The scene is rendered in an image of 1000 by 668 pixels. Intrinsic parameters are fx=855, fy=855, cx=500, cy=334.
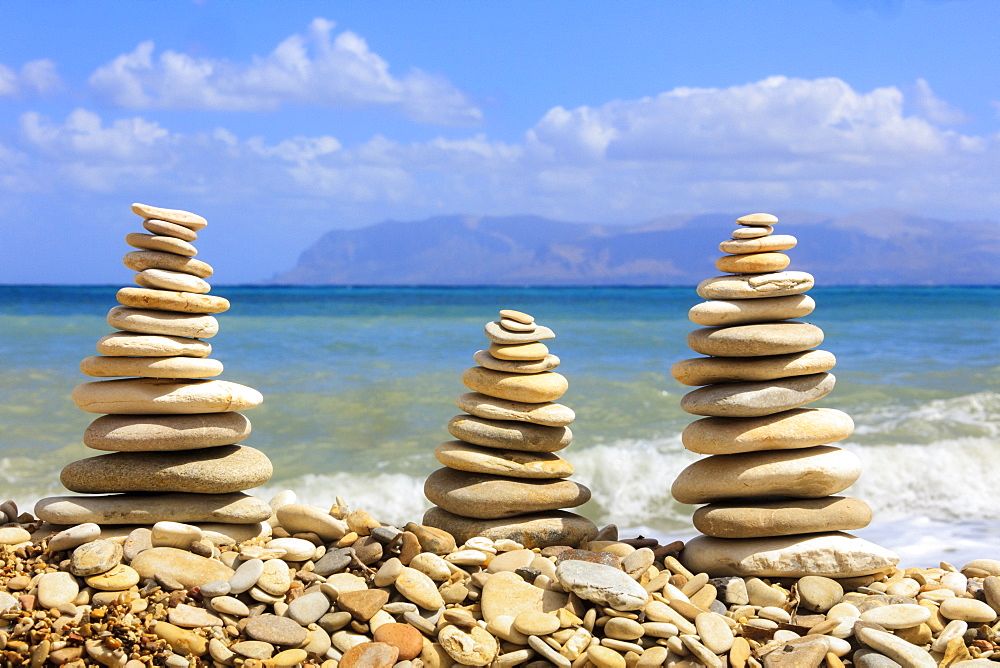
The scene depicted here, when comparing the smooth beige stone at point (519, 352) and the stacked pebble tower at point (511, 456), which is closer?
the stacked pebble tower at point (511, 456)

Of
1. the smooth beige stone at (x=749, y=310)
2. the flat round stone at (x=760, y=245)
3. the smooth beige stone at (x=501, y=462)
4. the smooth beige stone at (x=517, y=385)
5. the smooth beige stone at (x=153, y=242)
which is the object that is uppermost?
the flat round stone at (x=760, y=245)

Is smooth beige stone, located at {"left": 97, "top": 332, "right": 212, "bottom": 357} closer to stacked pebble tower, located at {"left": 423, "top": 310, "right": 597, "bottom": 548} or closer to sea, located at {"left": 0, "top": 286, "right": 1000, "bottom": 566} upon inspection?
stacked pebble tower, located at {"left": 423, "top": 310, "right": 597, "bottom": 548}

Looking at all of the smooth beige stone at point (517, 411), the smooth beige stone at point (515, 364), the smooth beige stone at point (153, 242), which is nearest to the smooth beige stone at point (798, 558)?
the smooth beige stone at point (517, 411)

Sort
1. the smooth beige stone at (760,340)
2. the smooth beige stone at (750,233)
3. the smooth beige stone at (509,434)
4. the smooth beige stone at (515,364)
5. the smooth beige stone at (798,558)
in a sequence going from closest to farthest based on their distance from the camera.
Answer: the smooth beige stone at (798,558), the smooth beige stone at (760,340), the smooth beige stone at (750,233), the smooth beige stone at (509,434), the smooth beige stone at (515,364)

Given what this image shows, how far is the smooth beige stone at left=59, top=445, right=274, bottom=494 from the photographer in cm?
513

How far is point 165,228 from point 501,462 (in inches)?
100

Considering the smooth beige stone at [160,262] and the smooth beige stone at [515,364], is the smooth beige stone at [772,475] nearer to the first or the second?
the smooth beige stone at [515,364]

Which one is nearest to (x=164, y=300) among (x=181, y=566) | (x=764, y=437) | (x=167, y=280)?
(x=167, y=280)

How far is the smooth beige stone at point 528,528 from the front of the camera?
5.28 m

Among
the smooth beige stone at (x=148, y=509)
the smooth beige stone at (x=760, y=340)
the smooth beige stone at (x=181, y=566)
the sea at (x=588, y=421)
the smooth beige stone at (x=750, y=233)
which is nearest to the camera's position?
the smooth beige stone at (x=181, y=566)

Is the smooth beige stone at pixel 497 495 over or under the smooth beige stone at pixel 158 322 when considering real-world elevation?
under

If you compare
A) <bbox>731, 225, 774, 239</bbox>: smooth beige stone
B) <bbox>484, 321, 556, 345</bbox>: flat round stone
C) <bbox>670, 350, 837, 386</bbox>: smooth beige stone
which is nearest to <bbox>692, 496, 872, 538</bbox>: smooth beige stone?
<bbox>670, 350, 837, 386</bbox>: smooth beige stone

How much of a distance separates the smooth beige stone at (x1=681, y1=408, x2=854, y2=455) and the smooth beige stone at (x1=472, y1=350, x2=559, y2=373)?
1.01 meters

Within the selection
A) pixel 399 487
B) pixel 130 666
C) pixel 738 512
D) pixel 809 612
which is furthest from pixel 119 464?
pixel 809 612
